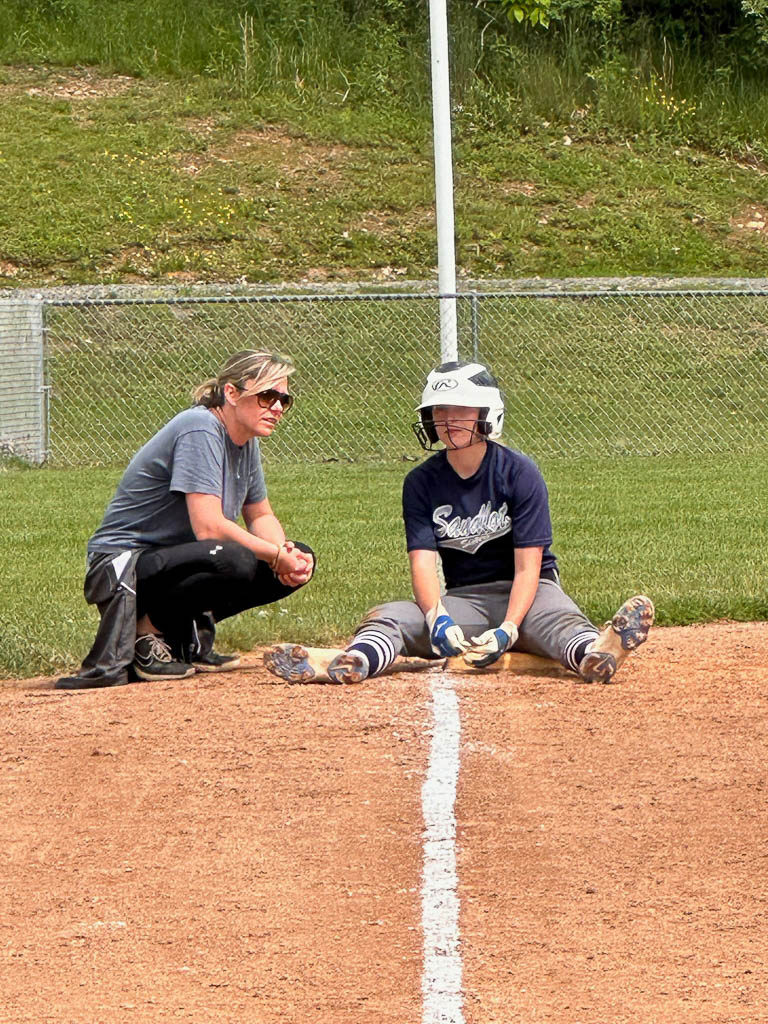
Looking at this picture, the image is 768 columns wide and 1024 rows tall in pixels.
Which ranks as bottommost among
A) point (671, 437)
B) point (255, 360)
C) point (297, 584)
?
point (671, 437)

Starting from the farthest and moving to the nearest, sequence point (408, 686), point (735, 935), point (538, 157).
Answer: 1. point (538, 157)
2. point (408, 686)
3. point (735, 935)

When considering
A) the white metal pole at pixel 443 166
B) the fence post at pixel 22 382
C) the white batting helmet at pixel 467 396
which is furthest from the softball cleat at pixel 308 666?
the fence post at pixel 22 382

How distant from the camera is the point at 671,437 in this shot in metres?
14.8

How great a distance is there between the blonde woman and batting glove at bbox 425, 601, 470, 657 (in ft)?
1.78

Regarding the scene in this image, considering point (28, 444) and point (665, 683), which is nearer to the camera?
point (665, 683)

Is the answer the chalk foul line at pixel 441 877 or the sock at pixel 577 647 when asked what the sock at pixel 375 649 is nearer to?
the chalk foul line at pixel 441 877

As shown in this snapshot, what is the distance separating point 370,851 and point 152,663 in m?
2.20

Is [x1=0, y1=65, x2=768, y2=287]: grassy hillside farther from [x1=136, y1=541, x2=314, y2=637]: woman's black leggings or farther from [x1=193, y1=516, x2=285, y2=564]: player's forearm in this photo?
[x1=193, y1=516, x2=285, y2=564]: player's forearm

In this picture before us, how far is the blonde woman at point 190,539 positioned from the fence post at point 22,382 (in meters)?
8.43

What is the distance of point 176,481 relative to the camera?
5449 millimetres

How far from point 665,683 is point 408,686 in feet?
3.16

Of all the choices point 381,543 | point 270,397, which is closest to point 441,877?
point 270,397

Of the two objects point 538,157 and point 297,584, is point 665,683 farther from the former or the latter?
point 538,157

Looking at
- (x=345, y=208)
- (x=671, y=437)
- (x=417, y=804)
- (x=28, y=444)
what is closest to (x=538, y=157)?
(x=345, y=208)
